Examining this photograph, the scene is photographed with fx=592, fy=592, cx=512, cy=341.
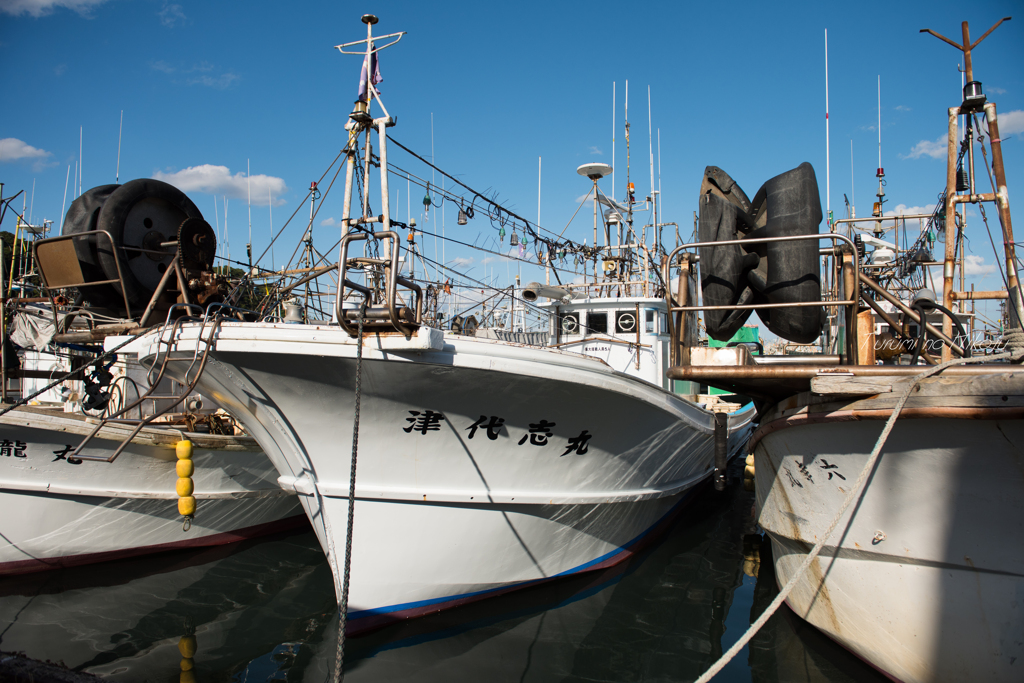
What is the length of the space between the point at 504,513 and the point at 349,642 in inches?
66.2

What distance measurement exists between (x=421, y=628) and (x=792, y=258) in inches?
170

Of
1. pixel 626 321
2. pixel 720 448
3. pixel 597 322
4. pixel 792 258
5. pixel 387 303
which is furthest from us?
pixel 597 322

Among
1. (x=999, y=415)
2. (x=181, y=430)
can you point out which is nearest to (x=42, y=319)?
(x=181, y=430)

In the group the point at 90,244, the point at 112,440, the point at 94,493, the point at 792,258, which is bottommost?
the point at 94,493

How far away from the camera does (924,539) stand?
3770mm

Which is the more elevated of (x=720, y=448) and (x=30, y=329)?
(x=30, y=329)

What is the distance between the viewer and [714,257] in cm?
482

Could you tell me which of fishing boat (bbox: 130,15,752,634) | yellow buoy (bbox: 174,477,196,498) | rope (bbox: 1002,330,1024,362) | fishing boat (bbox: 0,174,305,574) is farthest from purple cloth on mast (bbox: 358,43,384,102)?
rope (bbox: 1002,330,1024,362)

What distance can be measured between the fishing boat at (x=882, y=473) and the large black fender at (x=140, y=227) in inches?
222

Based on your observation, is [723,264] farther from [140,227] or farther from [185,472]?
[140,227]

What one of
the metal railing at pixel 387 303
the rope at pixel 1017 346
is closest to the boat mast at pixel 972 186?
the rope at pixel 1017 346

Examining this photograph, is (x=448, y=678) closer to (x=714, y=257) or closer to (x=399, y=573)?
(x=399, y=573)

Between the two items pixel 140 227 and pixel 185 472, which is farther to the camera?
pixel 140 227

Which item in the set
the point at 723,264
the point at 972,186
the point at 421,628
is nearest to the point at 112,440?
the point at 421,628
